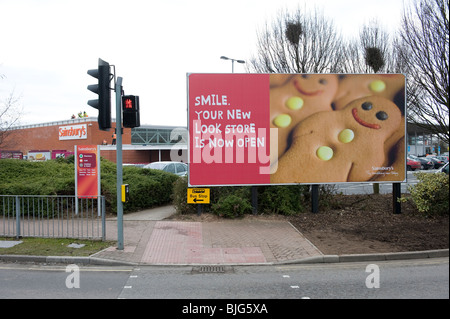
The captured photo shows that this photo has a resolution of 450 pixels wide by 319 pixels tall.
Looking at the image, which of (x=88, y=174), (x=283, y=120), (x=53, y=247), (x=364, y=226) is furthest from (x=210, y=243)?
(x=88, y=174)

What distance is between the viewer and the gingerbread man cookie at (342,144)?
12.1 meters

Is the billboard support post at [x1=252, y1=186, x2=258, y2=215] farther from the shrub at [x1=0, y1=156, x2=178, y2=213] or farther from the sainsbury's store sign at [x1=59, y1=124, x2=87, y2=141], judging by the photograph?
the sainsbury's store sign at [x1=59, y1=124, x2=87, y2=141]

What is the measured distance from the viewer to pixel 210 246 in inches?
357

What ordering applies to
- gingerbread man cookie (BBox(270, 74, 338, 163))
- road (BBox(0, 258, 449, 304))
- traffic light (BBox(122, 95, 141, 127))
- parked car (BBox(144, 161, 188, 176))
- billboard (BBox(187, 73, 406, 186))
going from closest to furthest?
road (BBox(0, 258, 449, 304)) → traffic light (BBox(122, 95, 141, 127)) → billboard (BBox(187, 73, 406, 186)) → gingerbread man cookie (BBox(270, 74, 338, 163)) → parked car (BBox(144, 161, 188, 176))

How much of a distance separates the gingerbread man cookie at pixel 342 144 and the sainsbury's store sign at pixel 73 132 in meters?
40.0

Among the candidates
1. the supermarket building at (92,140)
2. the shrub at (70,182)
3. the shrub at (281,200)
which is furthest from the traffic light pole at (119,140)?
the supermarket building at (92,140)

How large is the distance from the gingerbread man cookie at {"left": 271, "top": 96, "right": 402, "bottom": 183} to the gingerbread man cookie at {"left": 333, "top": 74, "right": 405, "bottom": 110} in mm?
190

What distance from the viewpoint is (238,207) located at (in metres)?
11.9

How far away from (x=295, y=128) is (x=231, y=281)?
6.63 m

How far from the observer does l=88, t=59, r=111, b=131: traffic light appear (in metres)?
8.38

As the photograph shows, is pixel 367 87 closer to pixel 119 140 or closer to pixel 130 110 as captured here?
pixel 130 110

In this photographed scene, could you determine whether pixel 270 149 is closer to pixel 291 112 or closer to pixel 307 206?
pixel 291 112

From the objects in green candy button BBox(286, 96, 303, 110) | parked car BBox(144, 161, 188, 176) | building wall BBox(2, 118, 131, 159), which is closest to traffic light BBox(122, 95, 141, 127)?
green candy button BBox(286, 96, 303, 110)

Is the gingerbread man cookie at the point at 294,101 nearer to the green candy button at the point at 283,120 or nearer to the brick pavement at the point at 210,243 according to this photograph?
the green candy button at the point at 283,120
